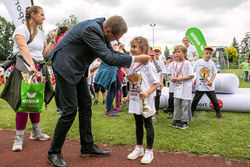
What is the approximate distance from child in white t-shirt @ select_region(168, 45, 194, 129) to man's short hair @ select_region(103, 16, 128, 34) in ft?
7.91

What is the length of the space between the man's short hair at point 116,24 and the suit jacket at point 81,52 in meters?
0.15

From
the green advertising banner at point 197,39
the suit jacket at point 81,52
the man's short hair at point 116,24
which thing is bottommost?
the suit jacket at point 81,52

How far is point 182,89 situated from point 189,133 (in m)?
1.03

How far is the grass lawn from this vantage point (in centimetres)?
316

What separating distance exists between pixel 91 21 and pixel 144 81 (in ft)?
3.80

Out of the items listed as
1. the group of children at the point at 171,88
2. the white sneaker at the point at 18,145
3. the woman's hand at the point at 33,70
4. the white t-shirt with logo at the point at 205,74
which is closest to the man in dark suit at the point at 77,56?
the group of children at the point at 171,88

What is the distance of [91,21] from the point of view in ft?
8.34

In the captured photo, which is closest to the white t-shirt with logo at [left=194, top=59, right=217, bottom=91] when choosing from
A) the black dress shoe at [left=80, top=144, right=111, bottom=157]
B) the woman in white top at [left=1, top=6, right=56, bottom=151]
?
the black dress shoe at [left=80, top=144, right=111, bottom=157]

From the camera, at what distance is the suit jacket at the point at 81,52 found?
239cm

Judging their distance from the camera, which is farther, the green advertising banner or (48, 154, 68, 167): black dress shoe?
the green advertising banner

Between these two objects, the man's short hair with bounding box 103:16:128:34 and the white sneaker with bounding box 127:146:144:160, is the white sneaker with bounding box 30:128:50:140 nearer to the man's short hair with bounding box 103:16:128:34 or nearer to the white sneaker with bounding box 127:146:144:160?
the white sneaker with bounding box 127:146:144:160

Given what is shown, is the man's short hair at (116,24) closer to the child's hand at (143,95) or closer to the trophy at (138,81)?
the trophy at (138,81)

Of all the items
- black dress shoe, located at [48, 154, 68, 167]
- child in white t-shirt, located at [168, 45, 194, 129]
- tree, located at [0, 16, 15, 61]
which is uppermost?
tree, located at [0, 16, 15, 61]

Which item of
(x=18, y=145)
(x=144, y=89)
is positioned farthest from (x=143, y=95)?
(x=18, y=145)
